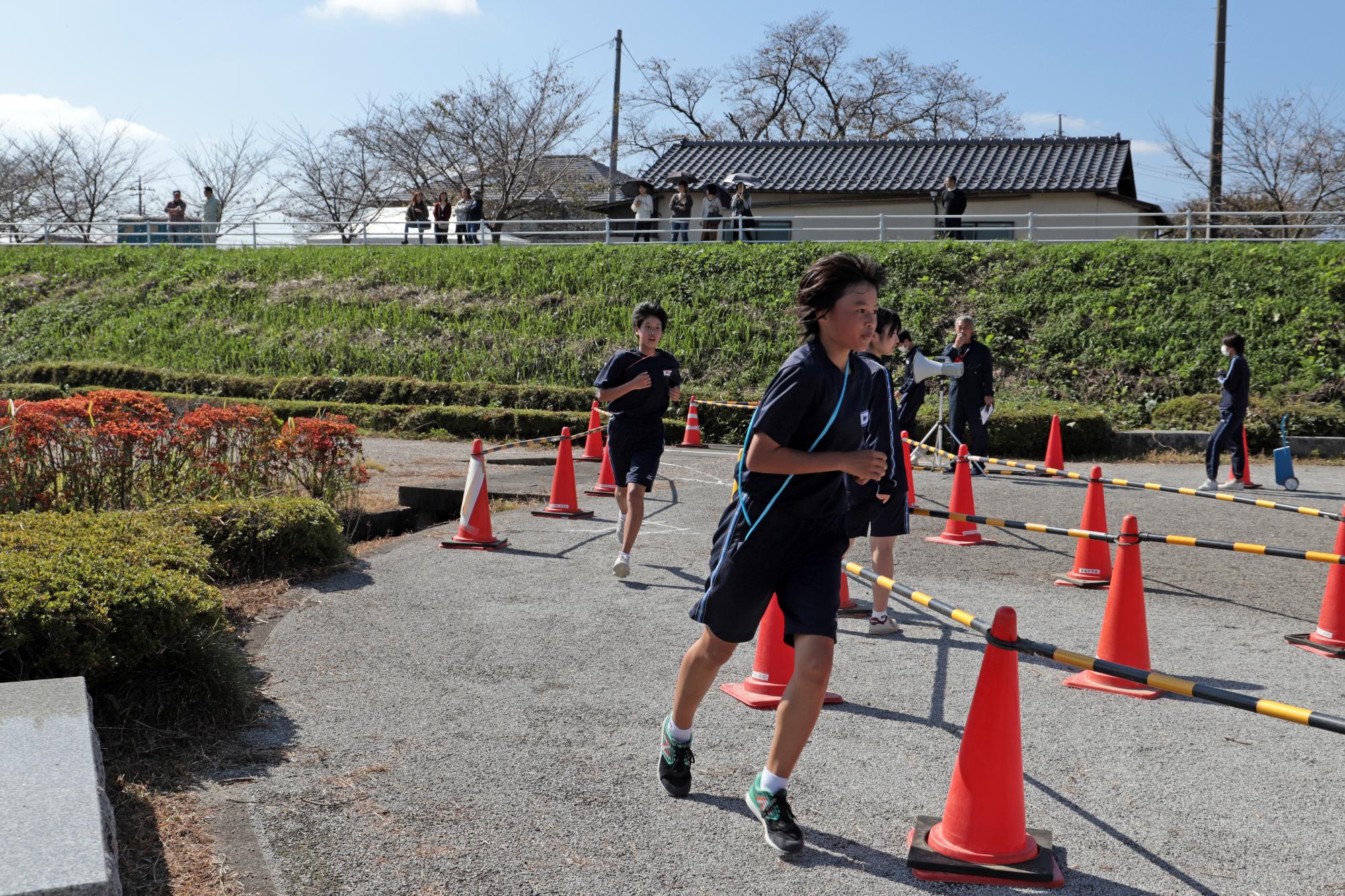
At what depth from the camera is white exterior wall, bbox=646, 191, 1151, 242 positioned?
1057 inches

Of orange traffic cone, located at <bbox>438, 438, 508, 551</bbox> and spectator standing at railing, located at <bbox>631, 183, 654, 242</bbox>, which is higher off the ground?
spectator standing at railing, located at <bbox>631, 183, 654, 242</bbox>

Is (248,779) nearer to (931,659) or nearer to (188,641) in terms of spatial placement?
(188,641)

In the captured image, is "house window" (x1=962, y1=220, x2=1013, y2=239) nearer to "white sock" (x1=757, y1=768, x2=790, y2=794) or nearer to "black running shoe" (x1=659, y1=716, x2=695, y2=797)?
"black running shoe" (x1=659, y1=716, x2=695, y2=797)

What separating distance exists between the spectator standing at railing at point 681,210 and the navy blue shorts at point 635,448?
61.6ft

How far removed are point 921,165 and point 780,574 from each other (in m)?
27.8

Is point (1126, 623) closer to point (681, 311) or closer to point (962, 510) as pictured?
point (962, 510)

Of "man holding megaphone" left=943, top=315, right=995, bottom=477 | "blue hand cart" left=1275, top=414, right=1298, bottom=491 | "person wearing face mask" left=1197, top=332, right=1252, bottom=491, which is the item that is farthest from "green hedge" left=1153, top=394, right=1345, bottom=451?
"man holding megaphone" left=943, top=315, right=995, bottom=477

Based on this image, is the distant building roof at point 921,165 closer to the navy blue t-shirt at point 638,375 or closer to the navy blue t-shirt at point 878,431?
the navy blue t-shirt at point 638,375

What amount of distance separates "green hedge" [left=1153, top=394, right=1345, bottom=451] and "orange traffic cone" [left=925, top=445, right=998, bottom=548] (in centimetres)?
818

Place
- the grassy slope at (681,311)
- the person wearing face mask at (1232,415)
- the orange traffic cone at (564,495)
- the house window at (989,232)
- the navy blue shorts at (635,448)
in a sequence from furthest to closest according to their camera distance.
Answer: the house window at (989,232) → the grassy slope at (681,311) → the person wearing face mask at (1232,415) → the orange traffic cone at (564,495) → the navy blue shorts at (635,448)

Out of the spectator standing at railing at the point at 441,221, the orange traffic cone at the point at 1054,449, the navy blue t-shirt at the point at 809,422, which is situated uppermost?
the spectator standing at railing at the point at 441,221

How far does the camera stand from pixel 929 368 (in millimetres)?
11125

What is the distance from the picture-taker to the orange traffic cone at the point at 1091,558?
7027 mm

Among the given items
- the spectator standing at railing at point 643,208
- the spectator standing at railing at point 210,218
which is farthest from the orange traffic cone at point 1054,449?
the spectator standing at railing at point 210,218
